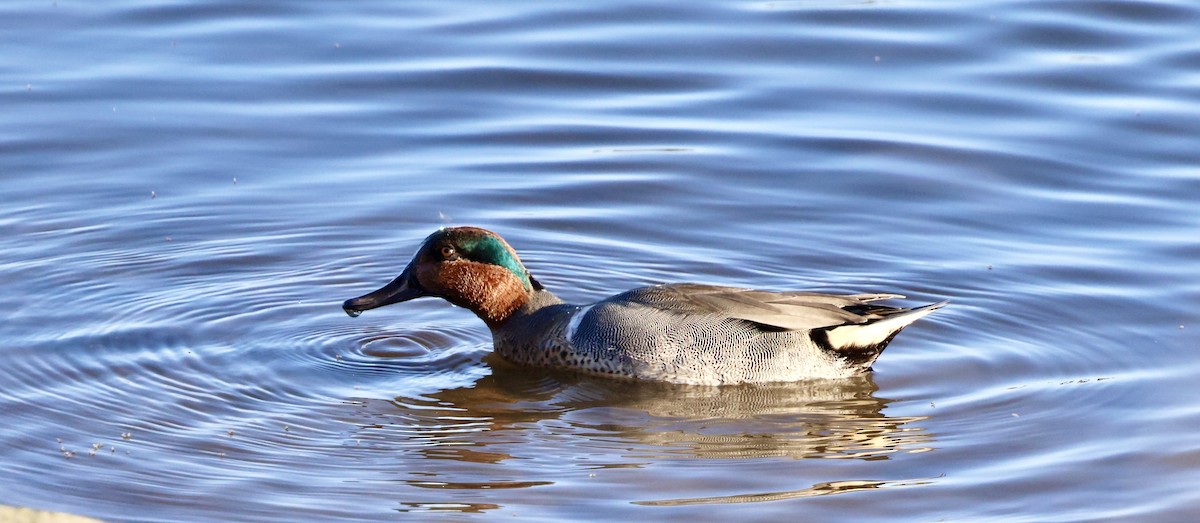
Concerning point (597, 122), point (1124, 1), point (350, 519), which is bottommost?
point (350, 519)

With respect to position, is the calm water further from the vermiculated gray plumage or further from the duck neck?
the duck neck

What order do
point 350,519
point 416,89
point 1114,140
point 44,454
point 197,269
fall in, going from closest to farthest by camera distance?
point 350,519 → point 44,454 → point 197,269 → point 1114,140 → point 416,89

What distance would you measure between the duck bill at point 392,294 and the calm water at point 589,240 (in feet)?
0.75

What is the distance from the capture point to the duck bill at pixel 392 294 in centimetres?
858

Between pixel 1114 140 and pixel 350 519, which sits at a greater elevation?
pixel 1114 140

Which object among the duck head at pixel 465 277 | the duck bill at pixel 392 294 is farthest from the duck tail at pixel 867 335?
the duck bill at pixel 392 294

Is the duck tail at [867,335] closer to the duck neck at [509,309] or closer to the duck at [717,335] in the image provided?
the duck at [717,335]

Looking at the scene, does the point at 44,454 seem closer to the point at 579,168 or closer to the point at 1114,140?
the point at 579,168

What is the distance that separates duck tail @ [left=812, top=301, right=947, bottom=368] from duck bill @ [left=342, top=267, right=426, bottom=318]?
2091 millimetres

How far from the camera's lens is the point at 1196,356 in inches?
333

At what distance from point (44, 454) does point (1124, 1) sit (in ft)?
38.4

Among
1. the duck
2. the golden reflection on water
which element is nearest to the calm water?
the golden reflection on water

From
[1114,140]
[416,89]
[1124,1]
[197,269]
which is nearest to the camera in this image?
[197,269]

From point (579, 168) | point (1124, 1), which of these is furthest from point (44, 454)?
point (1124, 1)
